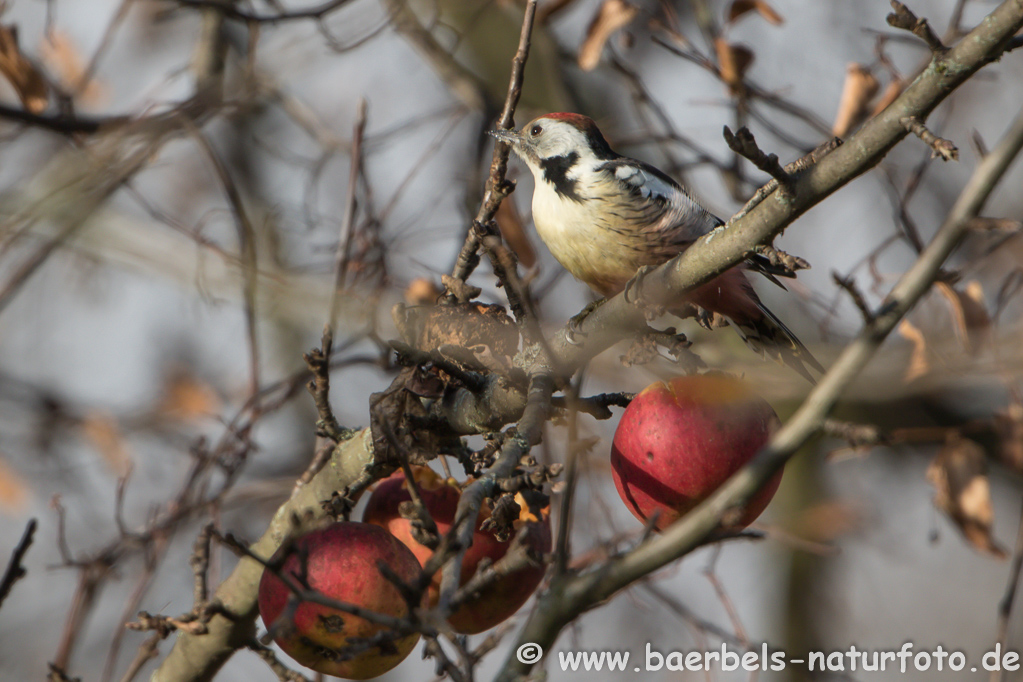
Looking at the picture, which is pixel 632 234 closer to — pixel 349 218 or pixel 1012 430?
pixel 349 218

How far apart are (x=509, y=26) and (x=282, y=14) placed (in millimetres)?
2651

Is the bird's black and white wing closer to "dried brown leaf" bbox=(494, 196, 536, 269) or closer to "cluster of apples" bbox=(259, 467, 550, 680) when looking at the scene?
"dried brown leaf" bbox=(494, 196, 536, 269)

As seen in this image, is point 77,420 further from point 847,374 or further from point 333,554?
point 847,374

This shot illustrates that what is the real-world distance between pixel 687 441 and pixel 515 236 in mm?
1655

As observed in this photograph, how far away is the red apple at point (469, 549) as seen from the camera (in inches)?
80.5

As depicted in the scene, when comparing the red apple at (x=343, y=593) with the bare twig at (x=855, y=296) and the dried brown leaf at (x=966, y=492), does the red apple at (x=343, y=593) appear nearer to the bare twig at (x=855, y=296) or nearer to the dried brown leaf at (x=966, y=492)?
the bare twig at (x=855, y=296)

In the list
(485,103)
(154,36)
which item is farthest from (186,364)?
(485,103)

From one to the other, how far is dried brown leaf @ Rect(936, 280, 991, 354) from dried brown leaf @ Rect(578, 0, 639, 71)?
66.9 inches

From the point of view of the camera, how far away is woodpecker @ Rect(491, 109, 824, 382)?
285 cm

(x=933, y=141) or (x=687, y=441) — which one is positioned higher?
(x=933, y=141)

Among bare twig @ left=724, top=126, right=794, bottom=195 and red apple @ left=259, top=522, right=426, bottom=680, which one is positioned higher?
bare twig @ left=724, top=126, right=794, bottom=195

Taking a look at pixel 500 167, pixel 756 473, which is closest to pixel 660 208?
pixel 500 167

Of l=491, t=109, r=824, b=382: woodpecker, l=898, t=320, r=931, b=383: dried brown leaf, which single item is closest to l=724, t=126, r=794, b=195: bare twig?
l=491, t=109, r=824, b=382: woodpecker

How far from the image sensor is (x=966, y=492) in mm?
3492
